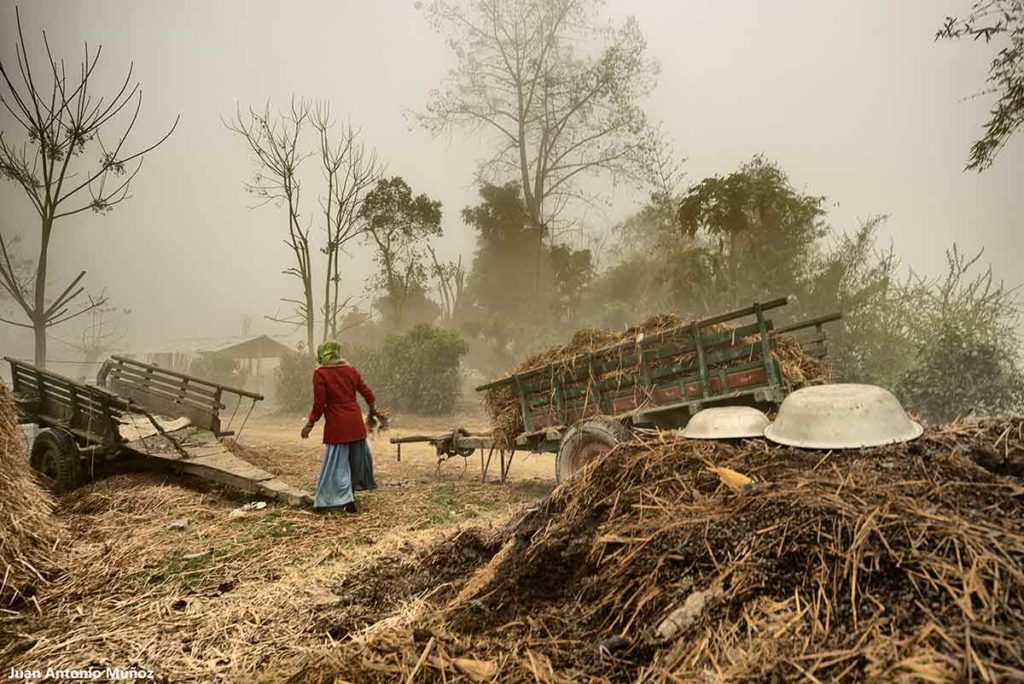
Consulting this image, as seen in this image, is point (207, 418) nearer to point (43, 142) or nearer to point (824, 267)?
point (43, 142)

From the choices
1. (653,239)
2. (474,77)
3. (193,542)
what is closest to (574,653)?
(193,542)

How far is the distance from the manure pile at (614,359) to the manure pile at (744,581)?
2100mm

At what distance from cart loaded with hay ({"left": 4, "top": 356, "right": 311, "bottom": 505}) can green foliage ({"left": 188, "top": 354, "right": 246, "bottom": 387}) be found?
1718cm

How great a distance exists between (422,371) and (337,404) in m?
10.9

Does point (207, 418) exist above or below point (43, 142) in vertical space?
below

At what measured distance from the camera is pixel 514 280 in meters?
21.9

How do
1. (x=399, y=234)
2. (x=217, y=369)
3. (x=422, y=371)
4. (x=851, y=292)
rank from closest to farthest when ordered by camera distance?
(x=851, y=292), (x=422, y=371), (x=399, y=234), (x=217, y=369)

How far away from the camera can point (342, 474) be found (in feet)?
17.3

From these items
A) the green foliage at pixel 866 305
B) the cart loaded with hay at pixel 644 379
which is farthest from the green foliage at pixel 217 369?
the green foliage at pixel 866 305

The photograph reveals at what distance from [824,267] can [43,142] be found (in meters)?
15.3

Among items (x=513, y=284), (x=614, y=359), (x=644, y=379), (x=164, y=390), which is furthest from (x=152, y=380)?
(x=513, y=284)

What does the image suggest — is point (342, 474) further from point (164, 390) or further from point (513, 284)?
point (513, 284)

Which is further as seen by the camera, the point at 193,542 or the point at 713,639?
the point at 193,542

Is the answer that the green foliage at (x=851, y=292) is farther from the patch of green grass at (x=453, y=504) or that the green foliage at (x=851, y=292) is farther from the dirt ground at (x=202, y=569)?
the dirt ground at (x=202, y=569)
